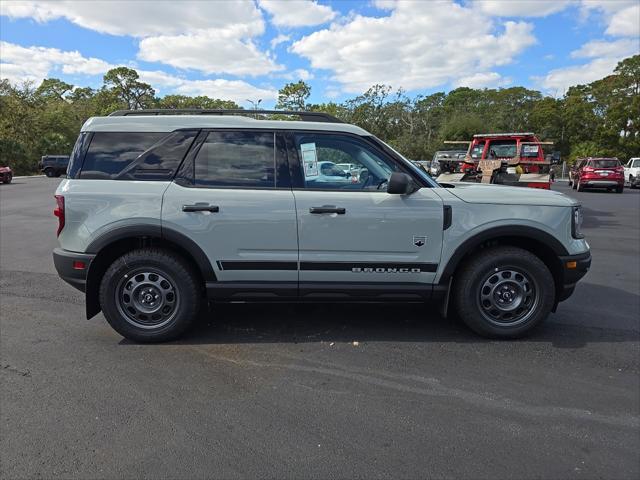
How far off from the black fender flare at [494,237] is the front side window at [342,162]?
0.87 m

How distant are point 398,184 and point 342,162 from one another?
59 cm

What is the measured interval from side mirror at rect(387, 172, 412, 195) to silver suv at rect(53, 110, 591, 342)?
12mm

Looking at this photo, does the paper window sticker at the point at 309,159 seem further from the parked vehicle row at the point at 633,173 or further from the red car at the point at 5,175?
the red car at the point at 5,175

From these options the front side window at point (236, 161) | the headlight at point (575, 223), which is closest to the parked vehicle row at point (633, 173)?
the headlight at point (575, 223)

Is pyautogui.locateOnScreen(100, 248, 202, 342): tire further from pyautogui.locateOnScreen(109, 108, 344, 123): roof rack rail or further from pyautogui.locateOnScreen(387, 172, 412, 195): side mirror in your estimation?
pyautogui.locateOnScreen(387, 172, 412, 195): side mirror

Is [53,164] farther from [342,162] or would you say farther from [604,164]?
[342,162]

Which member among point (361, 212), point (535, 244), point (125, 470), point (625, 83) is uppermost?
point (625, 83)

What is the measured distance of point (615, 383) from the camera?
349 cm

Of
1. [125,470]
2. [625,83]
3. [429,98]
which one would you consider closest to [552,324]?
[125,470]

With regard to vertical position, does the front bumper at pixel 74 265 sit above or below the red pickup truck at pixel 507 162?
below

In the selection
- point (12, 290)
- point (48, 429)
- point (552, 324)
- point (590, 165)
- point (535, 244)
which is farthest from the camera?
point (590, 165)

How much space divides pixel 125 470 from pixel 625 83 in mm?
56879

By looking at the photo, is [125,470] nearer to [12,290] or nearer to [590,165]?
[12,290]

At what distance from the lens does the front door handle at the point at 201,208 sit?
3.96 metres
